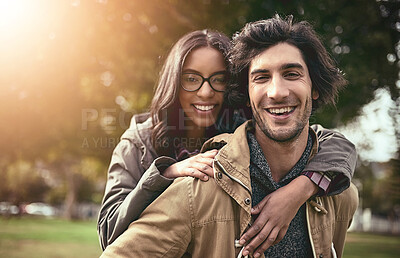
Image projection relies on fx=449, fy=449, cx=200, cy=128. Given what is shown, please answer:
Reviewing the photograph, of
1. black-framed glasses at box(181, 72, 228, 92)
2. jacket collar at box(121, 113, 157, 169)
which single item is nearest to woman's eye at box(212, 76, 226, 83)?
black-framed glasses at box(181, 72, 228, 92)

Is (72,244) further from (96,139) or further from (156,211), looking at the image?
(156,211)

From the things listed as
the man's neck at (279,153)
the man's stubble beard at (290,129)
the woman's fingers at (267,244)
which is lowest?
the woman's fingers at (267,244)

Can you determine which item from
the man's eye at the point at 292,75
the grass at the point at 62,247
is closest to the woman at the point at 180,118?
the man's eye at the point at 292,75

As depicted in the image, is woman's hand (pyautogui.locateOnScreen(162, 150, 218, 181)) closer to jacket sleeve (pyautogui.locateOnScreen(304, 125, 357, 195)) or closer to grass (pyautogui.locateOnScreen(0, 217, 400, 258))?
jacket sleeve (pyautogui.locateOnScreen(304, 125, 357, 195))

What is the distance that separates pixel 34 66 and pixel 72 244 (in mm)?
10852

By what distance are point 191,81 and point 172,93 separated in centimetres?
19

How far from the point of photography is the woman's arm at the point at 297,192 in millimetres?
2443

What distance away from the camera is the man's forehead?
270 cm

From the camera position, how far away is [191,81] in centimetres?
373

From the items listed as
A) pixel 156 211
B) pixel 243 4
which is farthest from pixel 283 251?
pixel 243 4

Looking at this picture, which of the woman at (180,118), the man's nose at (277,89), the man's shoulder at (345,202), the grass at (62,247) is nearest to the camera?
the man's nose at (277,89)

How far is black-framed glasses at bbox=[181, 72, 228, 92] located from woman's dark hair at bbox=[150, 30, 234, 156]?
85 millimetres

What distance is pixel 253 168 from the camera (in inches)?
104

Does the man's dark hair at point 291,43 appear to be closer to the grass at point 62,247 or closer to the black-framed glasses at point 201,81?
the black-framed glasses at point 201,81
